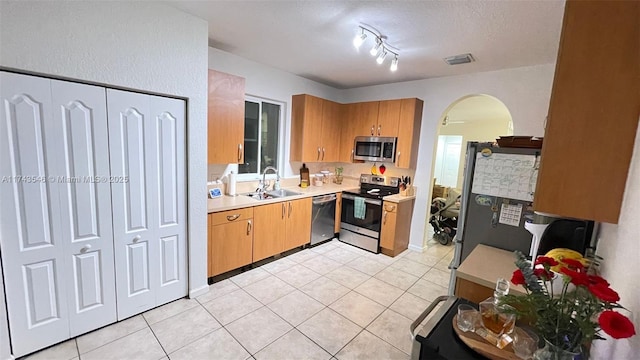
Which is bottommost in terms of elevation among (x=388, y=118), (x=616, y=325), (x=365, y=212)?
(x=365, y=212)

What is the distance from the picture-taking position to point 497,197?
2062mm

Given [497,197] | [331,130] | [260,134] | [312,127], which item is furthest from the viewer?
[331,130]

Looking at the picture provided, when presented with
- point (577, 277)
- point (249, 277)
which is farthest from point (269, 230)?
point (577, 277)

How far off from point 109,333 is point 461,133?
7958 mm

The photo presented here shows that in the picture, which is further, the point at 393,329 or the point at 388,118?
the point at 388,118

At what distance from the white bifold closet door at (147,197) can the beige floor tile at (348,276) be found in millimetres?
1660

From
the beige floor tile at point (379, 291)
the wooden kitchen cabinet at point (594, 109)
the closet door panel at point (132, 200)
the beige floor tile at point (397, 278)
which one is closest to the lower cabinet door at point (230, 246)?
the closet door panel at point (132, 200)

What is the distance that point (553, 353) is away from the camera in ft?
2.85

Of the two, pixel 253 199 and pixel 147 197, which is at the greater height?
pixel 147 197

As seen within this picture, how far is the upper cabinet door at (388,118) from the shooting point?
3871mm

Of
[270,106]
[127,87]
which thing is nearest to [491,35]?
[270,106]

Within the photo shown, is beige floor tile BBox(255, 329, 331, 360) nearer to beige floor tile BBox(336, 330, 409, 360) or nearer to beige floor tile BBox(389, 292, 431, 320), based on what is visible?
beige floor tile BBox(336, 330, 409, 360)

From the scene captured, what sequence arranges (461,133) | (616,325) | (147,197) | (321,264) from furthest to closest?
1. (461,133)
2. (321,264)
3. (147,197)
4. (616,325)

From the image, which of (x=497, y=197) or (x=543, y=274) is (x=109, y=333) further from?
(x=497, y=197)
